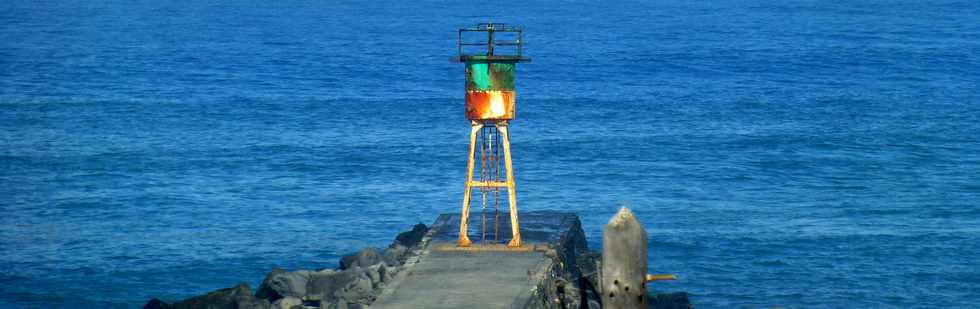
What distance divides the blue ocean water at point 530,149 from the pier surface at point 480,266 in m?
6.86

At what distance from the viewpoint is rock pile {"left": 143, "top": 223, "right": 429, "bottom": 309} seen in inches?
1441

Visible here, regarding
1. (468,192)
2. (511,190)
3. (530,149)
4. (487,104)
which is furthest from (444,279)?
(530,149)

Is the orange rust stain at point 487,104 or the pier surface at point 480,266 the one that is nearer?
the pier surface at point 480,266

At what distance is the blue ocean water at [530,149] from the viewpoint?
52625mm

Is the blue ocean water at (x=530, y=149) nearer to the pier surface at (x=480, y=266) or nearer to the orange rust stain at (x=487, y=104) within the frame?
the pier surface at (x=480, y=266)

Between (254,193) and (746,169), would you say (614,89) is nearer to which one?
(746,169)

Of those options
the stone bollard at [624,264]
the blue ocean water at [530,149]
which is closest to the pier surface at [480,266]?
the blue ocean water at [530,149]

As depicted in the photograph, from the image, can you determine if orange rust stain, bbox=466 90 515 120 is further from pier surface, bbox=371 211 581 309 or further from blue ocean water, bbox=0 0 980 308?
blue ocean water, bbox=0 0 980 308

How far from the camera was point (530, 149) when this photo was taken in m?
77.1

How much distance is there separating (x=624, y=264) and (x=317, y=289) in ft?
88.0

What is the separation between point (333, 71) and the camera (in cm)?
11275

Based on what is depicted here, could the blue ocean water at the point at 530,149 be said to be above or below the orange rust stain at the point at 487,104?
below

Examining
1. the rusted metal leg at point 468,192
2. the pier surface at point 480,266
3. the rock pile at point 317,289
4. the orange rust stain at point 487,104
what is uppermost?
the orange rust stain at point 487,104

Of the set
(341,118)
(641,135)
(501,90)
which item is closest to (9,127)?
(341,118)
